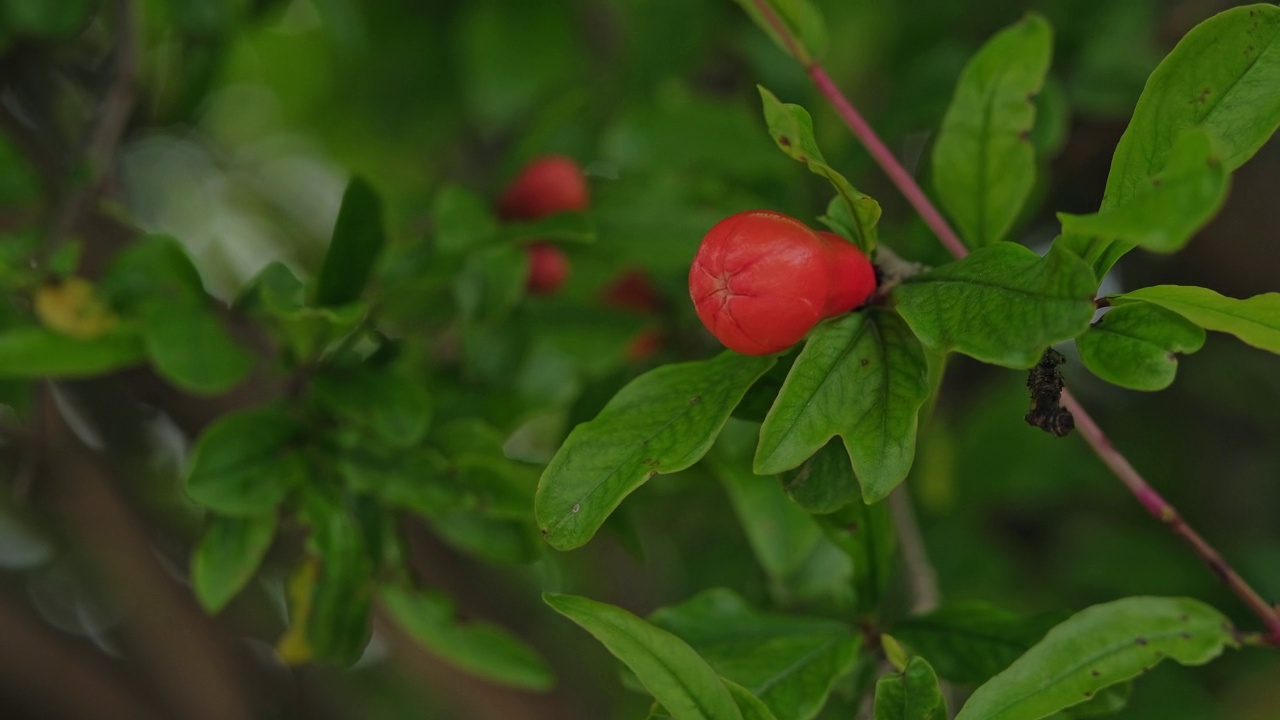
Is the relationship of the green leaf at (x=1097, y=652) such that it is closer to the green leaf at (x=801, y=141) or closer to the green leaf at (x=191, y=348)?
the green leaf at (x=801, y=141)

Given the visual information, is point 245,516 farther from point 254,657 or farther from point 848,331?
point 254,657

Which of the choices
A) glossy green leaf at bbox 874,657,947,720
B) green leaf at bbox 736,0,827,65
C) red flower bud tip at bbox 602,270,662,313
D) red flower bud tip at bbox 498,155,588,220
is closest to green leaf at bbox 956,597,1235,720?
glossy green leaf at bbox 874,657,947,720

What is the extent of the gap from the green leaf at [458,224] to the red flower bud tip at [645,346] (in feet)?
0.88

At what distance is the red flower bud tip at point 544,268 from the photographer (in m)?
1.05

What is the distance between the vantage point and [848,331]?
0.59 metres

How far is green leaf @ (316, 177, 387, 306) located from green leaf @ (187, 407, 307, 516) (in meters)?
0.11

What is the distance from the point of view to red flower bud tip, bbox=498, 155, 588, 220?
3.34ft

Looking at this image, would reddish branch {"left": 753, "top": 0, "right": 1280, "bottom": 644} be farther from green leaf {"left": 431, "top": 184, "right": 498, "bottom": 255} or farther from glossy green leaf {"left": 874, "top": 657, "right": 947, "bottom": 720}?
green leaf {"left": 431, "top": 184, "right": 498, "bottom": 255}

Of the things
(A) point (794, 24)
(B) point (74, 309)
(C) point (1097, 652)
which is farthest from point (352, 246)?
(C) point (1097, 652)

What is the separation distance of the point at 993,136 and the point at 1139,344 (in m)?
0.20

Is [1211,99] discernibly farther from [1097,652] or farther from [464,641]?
[464,641]

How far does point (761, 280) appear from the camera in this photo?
0.54m

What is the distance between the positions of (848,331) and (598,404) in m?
0.32

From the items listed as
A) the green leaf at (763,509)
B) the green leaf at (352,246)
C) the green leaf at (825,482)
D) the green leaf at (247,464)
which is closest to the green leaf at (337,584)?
the green leaf at (247,464)
